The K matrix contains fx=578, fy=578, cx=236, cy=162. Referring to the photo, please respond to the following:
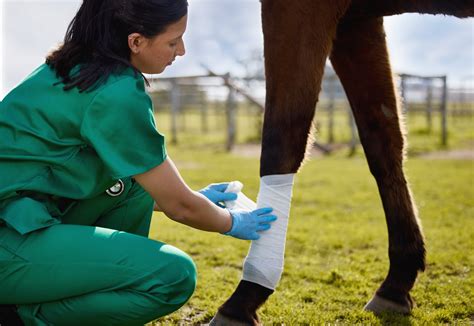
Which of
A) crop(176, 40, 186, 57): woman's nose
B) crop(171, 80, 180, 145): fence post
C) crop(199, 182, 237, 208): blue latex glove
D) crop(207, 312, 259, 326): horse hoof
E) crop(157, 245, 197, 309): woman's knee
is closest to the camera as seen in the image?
crop(157, 245, 197, 309): woman's knee

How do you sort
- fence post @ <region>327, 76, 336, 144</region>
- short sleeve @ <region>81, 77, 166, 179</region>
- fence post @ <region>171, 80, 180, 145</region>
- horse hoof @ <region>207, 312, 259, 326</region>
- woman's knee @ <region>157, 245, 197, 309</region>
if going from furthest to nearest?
1. fence post @ <region>171, 80, 180, 145</region>
2. fence post @ <region>327, 76, 336, 144</region>
3. horse hoof @ <region>207, 312, 259, 326</region>
4. woman's knee @ <region>157, 245, 197, 309</region>
5. short sleeve @ <region>81, 77, 166, 179</region>

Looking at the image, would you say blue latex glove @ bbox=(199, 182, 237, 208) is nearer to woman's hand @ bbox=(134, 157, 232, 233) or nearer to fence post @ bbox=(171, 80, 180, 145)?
woman's hand @ bbox=(134, 157, 232, 233)

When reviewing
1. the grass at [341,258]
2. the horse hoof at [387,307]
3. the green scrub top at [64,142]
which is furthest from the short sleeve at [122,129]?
the horse hoof at [387,307]

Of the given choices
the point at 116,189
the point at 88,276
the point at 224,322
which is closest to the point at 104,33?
the point at 116,189

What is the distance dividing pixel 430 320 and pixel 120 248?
1.28m

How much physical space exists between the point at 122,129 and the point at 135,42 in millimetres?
311

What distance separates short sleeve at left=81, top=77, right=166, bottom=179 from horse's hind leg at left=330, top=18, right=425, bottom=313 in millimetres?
1002

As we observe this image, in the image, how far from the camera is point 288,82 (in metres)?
2.02

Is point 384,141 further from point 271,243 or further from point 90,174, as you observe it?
point 90,174

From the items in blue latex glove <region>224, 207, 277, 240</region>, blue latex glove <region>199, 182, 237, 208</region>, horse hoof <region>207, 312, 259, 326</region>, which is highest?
blue latex glove <region>199, 182, 237, 208</region>

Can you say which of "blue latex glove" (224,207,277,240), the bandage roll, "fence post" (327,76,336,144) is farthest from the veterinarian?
"fence post" (327,76,336,144)

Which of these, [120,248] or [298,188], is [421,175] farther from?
[120,248]

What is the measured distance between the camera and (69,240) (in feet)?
5.89

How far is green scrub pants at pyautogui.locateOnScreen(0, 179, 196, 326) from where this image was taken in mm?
1784
